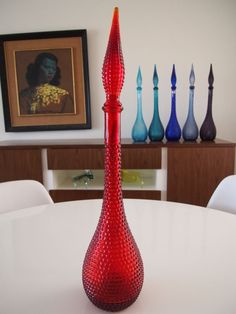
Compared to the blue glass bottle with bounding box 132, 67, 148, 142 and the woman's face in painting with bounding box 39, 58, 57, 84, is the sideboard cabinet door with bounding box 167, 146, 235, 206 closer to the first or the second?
the blue glass bottle with bounding box 132, 67, 148, 142

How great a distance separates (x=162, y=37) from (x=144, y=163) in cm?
110

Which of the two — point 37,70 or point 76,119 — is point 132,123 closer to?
point 76,119

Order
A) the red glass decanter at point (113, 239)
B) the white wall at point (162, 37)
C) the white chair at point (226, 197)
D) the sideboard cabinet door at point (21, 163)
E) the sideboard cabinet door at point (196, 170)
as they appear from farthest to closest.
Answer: the white wall at point (162, 37) → the sideboard cabinet door at point (21, 163) → the sideboard cabinet door at point (196, 170) → the white chair at point (226, 197) → the red glass decanter at point (113, 239)

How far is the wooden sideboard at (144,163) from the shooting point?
158 centimetres

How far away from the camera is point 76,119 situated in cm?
197

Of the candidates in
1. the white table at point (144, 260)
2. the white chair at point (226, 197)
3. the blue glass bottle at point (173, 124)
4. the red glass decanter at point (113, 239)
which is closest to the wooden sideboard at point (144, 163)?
the blue glass bottle at point (173, 124)

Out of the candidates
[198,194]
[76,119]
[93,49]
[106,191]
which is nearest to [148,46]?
[93,49]

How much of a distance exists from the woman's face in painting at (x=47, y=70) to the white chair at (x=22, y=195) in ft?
3.92

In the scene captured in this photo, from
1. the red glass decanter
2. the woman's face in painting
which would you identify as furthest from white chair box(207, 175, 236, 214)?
the woman's face in painting

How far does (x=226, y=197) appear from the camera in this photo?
97cm

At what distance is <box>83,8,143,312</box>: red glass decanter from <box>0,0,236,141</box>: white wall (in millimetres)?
1613

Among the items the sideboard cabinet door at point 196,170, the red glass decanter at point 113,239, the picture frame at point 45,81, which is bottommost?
the sideboard cabinet door at point 196,170

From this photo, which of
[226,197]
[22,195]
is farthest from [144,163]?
[22,195]

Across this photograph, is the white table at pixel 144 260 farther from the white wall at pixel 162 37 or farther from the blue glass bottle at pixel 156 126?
the white wall at pixel 162 37
